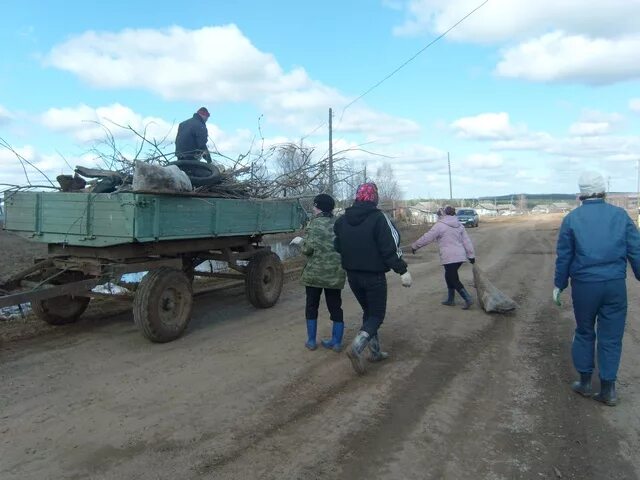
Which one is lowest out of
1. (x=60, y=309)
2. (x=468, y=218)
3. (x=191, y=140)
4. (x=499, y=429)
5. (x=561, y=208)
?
(x=499, y=429)

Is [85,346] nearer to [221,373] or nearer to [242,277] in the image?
[221,373]

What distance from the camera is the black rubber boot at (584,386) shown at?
4.71 metres

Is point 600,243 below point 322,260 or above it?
above

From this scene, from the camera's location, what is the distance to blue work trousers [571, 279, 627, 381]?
4523 mm

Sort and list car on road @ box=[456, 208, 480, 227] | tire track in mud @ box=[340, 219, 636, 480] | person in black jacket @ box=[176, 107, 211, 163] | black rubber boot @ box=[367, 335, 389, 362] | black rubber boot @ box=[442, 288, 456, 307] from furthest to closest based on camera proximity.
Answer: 1. car on road @ box=[456, 208, 480, 227]
2. black rubber boot @ box=[442, 288, 456, 307]
3. person in black jacket @ box=[176, 107, 211, 163]
4. black rubber boot @ box=[367, 335, 389, 362]
5. tire track in mud @ box=[340, 219, 636, 480]

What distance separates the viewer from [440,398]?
468 cm

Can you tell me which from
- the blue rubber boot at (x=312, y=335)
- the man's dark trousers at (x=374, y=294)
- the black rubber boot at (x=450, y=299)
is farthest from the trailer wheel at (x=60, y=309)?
the black rubber boot at (x=450, y=299)

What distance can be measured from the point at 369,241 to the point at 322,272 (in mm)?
784

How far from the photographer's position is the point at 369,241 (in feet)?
17.6

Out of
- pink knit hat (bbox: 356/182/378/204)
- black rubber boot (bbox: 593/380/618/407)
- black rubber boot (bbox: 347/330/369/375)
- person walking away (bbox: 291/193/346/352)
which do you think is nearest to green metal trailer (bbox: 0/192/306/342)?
person walking away (bbox: 291/193/346/352)

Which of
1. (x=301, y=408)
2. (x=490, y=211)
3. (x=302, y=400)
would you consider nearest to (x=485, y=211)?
(x=490, y=211)

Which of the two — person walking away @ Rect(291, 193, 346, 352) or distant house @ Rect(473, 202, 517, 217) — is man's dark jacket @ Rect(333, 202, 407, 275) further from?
distant house @ Rect(473, 202, 517, 217)

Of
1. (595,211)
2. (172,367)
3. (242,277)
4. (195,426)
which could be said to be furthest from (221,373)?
(595,211)

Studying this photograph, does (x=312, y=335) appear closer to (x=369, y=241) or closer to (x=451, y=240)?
(x=369, y=241)
